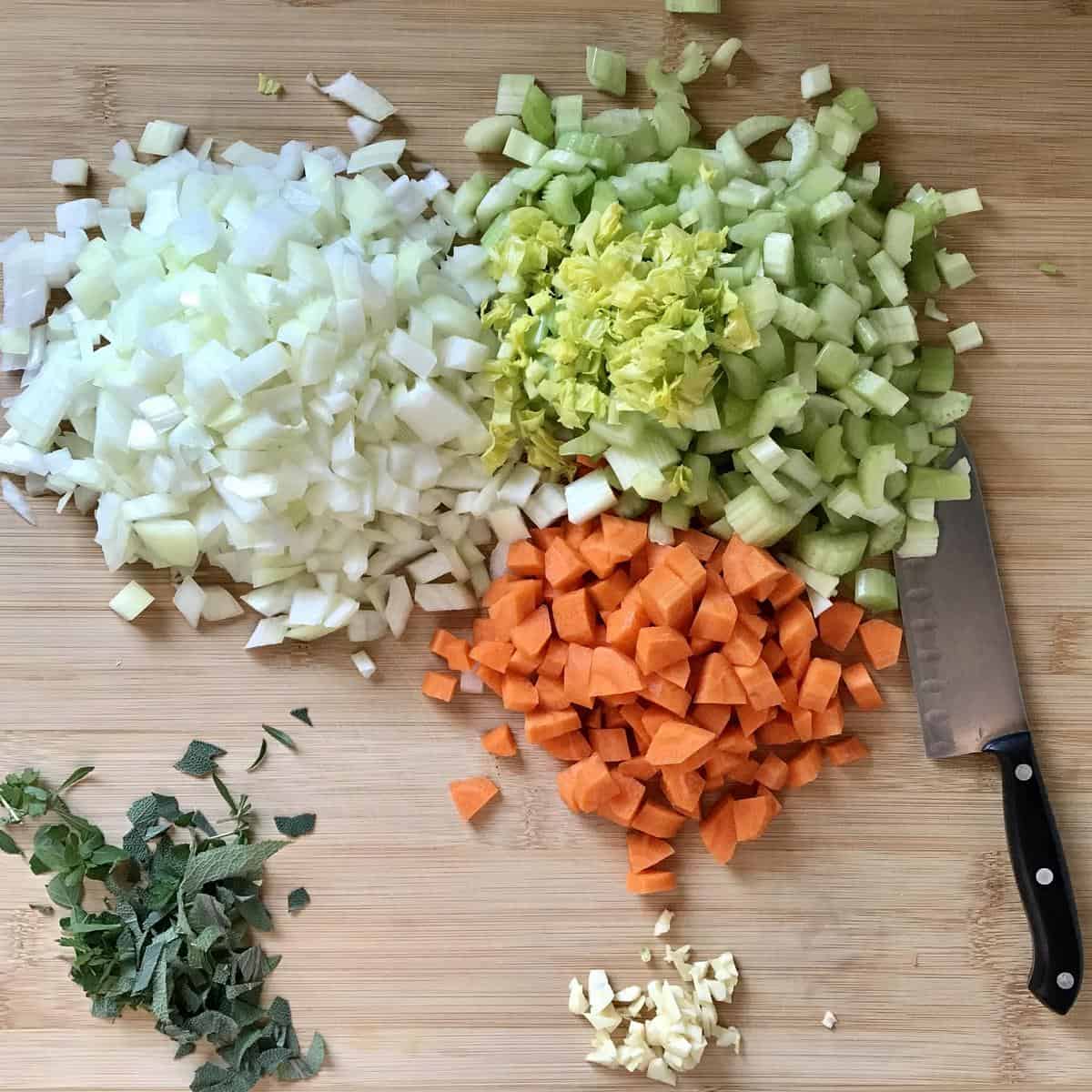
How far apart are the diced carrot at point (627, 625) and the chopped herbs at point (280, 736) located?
23.3 inches

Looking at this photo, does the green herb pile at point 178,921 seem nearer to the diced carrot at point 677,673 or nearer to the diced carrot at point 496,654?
the diced carrot at point 496,654

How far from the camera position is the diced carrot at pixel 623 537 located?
1.63m

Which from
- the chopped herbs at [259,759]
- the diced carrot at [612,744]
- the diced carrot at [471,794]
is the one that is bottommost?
the diced carrot at [471,794]

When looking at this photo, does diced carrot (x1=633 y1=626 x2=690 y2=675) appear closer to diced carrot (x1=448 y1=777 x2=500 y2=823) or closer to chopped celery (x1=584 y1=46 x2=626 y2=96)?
diced carrot (x1=448 y1=777 x2=500 y2=823)

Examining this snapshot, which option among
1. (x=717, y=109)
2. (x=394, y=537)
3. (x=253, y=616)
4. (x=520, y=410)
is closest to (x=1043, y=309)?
(x=717, y=109)

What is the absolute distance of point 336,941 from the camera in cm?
176

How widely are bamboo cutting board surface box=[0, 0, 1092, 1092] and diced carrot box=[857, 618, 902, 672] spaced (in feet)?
0.31

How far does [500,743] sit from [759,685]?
0.46 m

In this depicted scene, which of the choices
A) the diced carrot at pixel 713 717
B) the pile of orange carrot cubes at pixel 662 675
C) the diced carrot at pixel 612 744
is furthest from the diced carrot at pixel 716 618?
the diced carrot at pixel 612 744

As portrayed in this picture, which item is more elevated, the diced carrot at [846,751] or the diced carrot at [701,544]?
the diced carrot at [701,544]

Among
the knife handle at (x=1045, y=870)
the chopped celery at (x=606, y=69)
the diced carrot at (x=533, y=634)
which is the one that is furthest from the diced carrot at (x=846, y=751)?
the chopped celery at (x=606, y=69)

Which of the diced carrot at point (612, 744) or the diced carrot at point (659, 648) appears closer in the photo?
the diced carrot at point (659, 648)

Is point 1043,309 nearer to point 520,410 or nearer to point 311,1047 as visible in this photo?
point 520,410

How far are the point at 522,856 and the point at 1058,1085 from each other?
1035 millimetres
